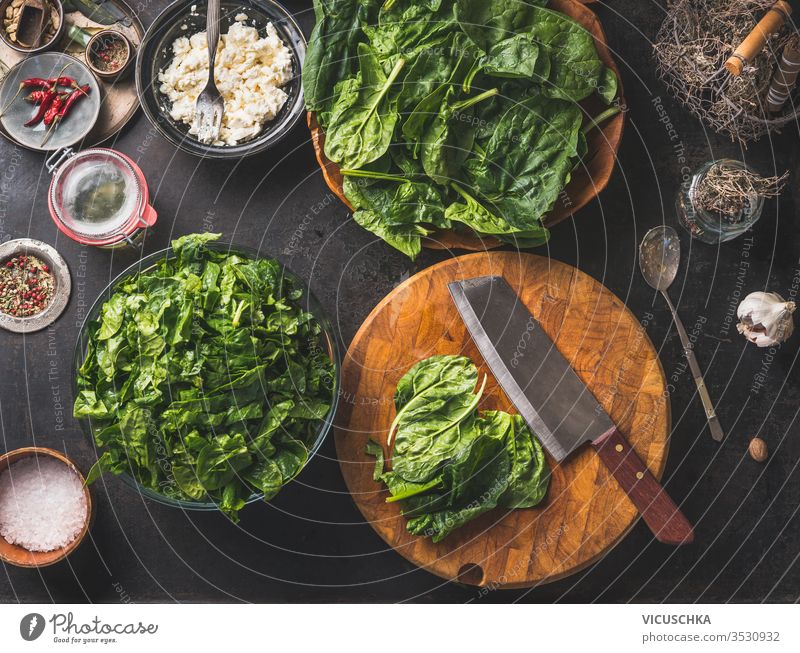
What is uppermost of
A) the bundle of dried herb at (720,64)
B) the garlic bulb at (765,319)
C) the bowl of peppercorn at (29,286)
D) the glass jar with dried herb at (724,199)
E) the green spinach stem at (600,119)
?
the bundle of dried herb at (720,64)

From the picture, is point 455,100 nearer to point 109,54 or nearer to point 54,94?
point 109,54

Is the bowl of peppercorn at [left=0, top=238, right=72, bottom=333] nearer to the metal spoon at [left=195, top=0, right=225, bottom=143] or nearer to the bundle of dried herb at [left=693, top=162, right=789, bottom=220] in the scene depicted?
the metal spoon at [left=195, top=0, right=225, bottom=143]

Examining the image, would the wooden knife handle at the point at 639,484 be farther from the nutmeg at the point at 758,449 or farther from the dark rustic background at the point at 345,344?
the nutmeg at the point at 758,449

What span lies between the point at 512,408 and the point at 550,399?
13 centimetres

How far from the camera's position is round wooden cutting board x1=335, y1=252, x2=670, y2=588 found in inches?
88.7

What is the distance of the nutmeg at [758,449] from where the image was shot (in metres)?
2.51

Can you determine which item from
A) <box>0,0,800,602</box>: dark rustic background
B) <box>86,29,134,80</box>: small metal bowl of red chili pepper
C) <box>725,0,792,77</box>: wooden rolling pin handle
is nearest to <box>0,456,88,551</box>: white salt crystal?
<box>0,0,800,602</box>: dark rustic background

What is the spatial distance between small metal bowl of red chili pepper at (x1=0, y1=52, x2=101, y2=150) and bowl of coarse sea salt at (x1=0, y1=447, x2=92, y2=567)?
1033 mm

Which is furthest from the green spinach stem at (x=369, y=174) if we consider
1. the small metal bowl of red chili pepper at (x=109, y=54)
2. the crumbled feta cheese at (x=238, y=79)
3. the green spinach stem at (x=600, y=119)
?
the small metal bowl of red chili pepper at (x=109, y=54)

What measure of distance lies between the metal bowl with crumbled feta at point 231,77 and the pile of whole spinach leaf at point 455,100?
0.63 ft
